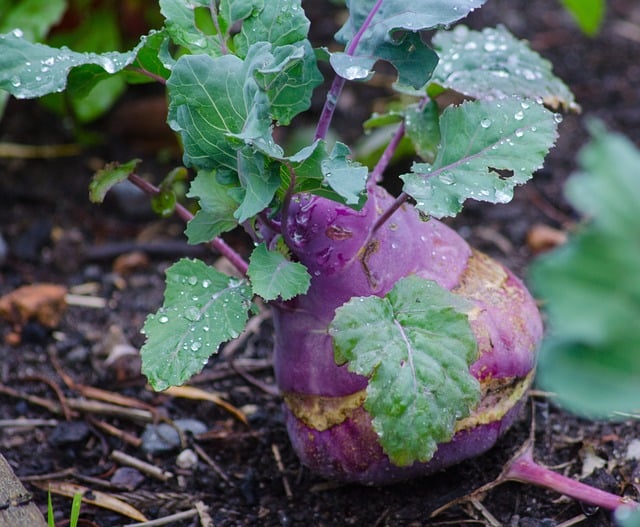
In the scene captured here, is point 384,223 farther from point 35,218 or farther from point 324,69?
point 324,69

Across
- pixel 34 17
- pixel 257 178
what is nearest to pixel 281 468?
pixel 257 178

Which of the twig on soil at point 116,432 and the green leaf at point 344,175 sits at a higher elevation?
the green leaf at point 344,175

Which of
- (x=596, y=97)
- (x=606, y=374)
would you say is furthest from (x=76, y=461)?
(x=596, y=97)

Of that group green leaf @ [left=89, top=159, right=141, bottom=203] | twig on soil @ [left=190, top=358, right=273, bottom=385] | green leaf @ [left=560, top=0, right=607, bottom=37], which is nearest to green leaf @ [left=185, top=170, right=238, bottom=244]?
green leaf @ [left=89, top=159, right=141, bottom=203]

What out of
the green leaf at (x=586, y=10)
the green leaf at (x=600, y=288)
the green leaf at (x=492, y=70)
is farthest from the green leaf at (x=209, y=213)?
the green leaf at (x=586, y=10)

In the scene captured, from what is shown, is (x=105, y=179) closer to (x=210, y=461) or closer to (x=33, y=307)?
(x=210, y=461)

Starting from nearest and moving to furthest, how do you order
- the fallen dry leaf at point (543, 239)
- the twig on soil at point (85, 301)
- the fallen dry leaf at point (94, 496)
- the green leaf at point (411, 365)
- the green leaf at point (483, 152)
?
the green leaf at point (411, 365) → the green leaf at point (483, 152) → the fallen dry leaf at point (94, 496) → the twig on soil at point (85, 301) → the fallen dry leaf at point (543, 239)

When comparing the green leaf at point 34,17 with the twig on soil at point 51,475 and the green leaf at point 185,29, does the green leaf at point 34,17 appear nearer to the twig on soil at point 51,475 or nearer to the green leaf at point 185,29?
the green leaf at point 185,29

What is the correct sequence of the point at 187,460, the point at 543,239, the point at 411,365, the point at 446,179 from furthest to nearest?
the point at 543,239 < the point at 187,460 < the point at 446,179 < the point at 411,365
